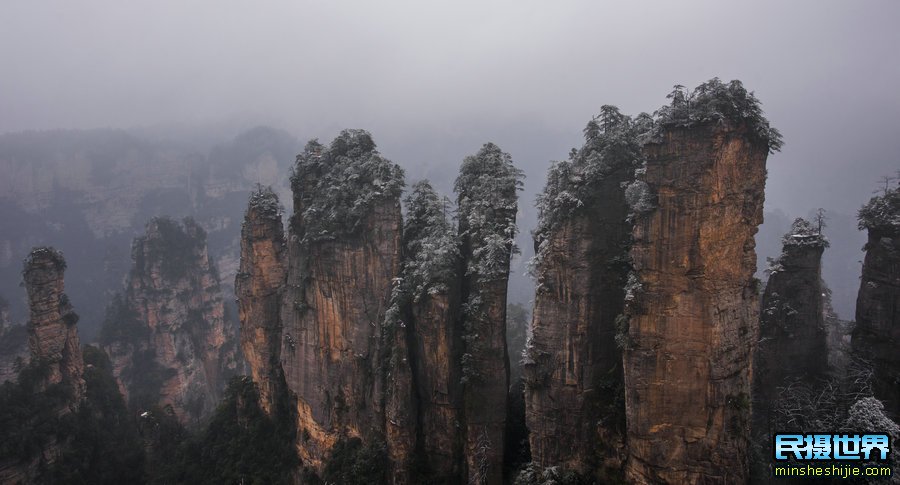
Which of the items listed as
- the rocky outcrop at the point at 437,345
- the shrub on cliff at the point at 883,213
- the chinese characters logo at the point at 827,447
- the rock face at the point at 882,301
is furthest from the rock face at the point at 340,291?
the shrub on cliff at the point at 883,213

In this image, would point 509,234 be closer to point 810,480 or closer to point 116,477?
point 810,480

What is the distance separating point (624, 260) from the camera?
62.1ft

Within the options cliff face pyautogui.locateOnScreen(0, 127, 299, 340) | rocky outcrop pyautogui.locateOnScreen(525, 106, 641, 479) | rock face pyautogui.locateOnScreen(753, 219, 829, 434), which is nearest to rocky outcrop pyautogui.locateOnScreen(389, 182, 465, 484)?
rocky outcrop pyautogui.locateOnScreen(525, 106, 641, 479)

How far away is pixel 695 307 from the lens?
16.3 meters

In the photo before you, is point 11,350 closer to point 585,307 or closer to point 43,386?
point 43,386

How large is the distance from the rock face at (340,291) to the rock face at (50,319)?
22.8m

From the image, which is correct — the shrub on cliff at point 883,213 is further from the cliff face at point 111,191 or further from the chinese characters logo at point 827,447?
the cliff face at point 111,191

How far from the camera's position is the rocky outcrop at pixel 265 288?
3092 centimetres

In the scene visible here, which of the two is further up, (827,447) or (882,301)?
(882,301)

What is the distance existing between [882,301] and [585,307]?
52.2 feet

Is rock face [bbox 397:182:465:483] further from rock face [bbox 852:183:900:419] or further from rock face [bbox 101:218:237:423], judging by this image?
rock face [bbox 101:218:237:423]

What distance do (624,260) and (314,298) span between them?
685 inches

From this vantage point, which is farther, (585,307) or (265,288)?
(265,288)

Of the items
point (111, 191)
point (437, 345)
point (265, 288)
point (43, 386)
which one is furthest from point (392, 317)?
point (111, 191)
